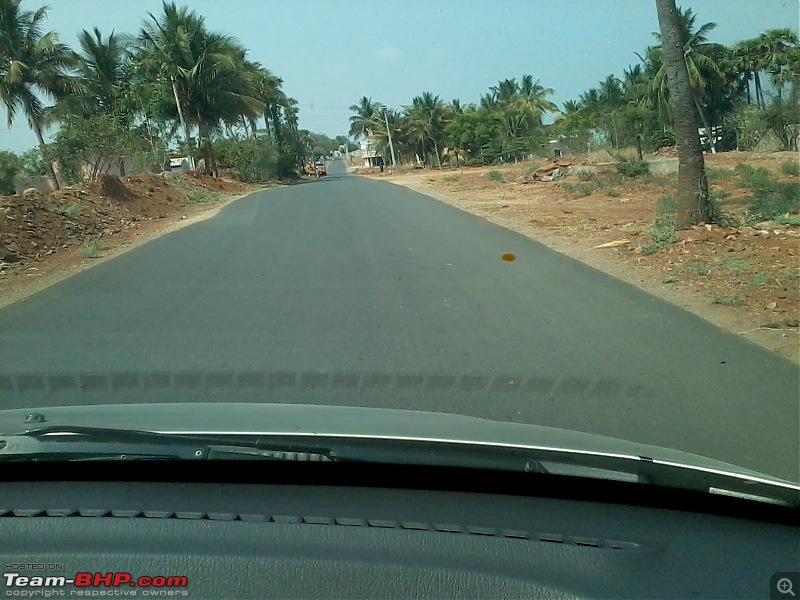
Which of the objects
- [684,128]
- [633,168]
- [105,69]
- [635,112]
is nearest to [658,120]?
[635,112]

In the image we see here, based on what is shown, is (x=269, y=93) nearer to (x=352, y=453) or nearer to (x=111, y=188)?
(x=111, y=188)

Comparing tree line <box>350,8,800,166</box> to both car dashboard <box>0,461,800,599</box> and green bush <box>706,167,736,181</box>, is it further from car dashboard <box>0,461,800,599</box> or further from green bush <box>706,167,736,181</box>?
car dashboard <box>0,461,800,599</box>

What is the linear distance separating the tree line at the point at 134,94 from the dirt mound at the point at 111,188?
4896 mm

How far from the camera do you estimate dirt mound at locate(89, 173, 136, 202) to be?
26208mm

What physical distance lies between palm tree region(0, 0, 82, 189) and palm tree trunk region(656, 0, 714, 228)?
2900 cm

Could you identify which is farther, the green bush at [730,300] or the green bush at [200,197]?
the green bush at [200,197]

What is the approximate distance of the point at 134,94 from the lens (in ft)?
151

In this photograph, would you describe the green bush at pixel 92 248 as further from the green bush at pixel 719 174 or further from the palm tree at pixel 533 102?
the palm tree at pixel 533 102

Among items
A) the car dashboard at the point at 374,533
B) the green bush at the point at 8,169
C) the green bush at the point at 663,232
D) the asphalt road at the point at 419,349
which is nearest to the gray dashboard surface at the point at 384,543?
the car dashboard at the point at 374,533

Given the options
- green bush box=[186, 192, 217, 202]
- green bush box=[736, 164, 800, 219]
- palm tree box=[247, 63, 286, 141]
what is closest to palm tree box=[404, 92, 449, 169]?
palm tree box=[247, 63, 286, 141]

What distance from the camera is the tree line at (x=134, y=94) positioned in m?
34.9

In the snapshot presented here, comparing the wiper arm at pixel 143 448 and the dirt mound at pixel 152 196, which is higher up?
the dirt mound at pixel 152 196

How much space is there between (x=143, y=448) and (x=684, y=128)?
12924mm

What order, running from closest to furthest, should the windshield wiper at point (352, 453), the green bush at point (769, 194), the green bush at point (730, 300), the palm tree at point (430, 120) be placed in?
the windshield wiper at point (352, 453), the green bush at point (730, 300), the green bush at point (769, 194), the palm tree at point (430, 120)
